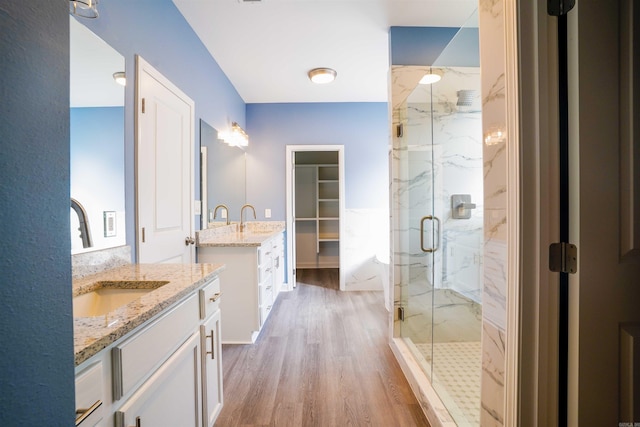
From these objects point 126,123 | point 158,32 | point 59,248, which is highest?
point 158,32

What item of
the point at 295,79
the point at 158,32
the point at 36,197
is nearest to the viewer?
the point at 36,197

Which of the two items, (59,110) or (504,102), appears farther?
(504,102)

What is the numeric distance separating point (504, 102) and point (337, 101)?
10.7 feet

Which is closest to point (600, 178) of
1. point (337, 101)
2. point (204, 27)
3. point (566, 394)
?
point (566, 394)

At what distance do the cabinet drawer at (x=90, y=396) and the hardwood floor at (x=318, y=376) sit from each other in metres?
1.09

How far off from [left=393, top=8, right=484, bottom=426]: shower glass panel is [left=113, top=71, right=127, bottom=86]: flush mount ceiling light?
6.16ft

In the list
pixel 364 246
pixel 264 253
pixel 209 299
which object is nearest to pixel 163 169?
pixel 209 299

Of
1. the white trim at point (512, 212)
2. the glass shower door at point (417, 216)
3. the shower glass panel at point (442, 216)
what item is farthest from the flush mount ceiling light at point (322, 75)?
the white trim at point (512, 212)

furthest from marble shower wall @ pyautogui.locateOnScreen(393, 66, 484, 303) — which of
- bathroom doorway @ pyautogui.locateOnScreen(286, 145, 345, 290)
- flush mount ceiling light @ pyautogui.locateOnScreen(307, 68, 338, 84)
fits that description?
bathroom doorway @ pyautogui.locateOnScreen(286, 145, 345, 290)

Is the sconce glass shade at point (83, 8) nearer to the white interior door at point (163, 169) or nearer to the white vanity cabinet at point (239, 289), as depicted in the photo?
the white interior door at point (163, 169)

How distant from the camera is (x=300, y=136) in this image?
405 centimetres

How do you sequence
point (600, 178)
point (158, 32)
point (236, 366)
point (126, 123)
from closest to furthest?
1. point (600, 178)
2. point (126, 123)
3. point (158, 32)
4. point (236, 366)

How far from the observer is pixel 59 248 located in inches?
19.5

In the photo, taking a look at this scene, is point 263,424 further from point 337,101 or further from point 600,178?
point 337,101
